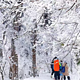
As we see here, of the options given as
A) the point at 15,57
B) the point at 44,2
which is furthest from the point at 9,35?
the point at 44,2

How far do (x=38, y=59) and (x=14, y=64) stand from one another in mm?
9556

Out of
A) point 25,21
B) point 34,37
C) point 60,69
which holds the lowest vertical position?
point 60,69

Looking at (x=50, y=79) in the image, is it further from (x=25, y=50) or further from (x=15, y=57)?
(x=25, y=50)

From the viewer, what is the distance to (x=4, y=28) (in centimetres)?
1109

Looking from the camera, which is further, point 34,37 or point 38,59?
point 38,59

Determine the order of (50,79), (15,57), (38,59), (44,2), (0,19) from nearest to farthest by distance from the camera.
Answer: (44,2) → (0,19) → (15,57) → (50,79) → (38,59)

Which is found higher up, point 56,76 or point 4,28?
point 4,28

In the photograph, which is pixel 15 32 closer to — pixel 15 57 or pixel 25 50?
pixel 15 57

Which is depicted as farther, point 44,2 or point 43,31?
point 43,31

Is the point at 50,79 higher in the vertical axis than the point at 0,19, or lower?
lower

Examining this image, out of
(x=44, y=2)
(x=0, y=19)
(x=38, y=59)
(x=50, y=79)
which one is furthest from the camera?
(x=38, y=59)

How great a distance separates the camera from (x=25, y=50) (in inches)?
835

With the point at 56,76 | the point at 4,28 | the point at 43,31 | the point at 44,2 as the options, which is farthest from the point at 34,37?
the point at 44,2

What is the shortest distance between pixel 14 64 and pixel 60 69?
2.43 metres
